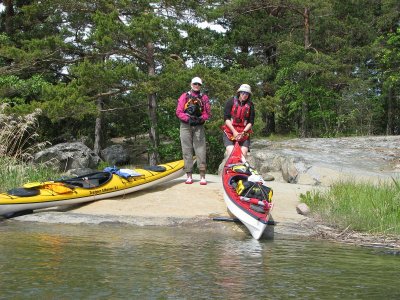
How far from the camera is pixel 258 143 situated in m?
17.4

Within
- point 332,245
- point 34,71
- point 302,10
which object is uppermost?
point 302,10

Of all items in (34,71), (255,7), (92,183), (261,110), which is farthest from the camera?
(255,7)

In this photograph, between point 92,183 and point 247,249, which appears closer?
point 247,249

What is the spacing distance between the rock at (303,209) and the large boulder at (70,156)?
10.2 metres

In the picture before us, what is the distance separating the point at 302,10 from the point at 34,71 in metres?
10.9

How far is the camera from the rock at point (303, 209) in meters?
8.01

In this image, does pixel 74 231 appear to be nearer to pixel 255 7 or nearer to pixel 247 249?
pixel 247 249

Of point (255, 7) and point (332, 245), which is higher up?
point (255, 7)

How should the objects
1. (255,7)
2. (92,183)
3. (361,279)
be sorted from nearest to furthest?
(361,279)
(92,183)
(255,7)

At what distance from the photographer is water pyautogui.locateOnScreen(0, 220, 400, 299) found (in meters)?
4.11

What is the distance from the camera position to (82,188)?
8.42 metres

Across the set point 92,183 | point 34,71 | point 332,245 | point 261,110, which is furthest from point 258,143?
point 332,245

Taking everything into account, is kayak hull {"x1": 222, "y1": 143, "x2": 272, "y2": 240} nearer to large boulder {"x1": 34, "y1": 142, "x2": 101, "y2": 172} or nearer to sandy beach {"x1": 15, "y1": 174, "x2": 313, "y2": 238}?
sandy beach {"x1": 15, "y1": 174, "x2": 313, "y2": 238}

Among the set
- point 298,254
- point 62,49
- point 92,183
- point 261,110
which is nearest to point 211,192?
point 92,183
